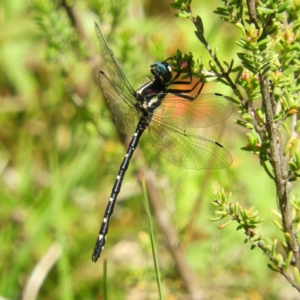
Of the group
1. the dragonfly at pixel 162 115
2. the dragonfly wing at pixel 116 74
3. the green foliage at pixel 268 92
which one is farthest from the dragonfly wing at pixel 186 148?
the green foliage at pixel 268 92

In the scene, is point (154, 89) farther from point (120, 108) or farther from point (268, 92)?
point (268, 92)

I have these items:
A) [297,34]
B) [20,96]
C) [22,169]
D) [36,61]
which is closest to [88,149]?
[22,169]

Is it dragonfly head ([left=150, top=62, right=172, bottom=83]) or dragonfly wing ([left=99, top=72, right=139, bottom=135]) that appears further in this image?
dragonfly wing ([left=99, top=72, right=139, bottom=135])

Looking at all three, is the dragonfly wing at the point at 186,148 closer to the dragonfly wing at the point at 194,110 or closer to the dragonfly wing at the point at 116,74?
the dragonfly wing at the point at 194,110

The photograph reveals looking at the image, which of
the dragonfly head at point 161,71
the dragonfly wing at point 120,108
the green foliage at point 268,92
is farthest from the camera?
the dragonfly wing at point 120,108

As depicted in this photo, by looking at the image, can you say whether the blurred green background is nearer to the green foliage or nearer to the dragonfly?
the dragonfly

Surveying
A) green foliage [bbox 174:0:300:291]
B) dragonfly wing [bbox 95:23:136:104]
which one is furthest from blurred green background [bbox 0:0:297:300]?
green foliage [bbox 174:0:300:291]

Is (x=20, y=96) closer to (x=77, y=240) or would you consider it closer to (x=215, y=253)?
(x=77, y=240)
